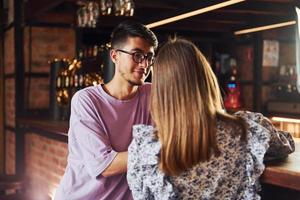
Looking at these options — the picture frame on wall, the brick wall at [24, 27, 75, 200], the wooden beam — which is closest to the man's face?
the wooden beam

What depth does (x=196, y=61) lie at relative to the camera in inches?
66.7

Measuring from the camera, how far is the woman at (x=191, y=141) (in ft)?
5.38

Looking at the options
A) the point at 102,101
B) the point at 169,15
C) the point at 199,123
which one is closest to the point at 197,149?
the point at 199,123

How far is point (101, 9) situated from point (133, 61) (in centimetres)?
257

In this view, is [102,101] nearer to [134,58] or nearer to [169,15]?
[134,58]

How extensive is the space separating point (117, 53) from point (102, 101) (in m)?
0.23

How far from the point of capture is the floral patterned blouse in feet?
5.47

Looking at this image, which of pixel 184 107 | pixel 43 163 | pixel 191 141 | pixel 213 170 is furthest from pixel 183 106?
pixel 43 163

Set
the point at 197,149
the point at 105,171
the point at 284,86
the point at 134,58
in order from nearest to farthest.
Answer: the point at 197,149 → the point at 105,171 → the point at 134,58 → the point at 284,86

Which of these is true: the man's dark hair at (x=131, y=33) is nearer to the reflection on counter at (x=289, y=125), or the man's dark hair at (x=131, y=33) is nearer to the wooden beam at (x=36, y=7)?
the wooden beam at (x=36, y=7)

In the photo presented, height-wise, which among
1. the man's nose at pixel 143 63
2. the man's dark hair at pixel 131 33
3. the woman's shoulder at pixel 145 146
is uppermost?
the man's dark hair at pixel 131 33

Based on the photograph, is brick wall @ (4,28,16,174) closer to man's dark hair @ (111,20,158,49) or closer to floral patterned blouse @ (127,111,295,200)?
man's dark hair @ (111,20,158,49)

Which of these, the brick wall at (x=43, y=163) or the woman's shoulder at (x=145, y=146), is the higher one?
the woman's shoulder at (x=145, y=146)

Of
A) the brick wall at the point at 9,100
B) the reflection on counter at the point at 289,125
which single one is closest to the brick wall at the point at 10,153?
the brick wall at the point at 9,100
